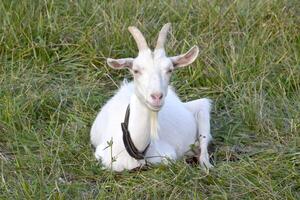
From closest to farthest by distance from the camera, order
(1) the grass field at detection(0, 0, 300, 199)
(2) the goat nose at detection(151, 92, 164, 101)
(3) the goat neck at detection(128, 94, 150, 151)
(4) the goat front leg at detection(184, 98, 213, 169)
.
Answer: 1. (2) the goat nose at detection(151, 92, 164, 101)
2. (1) the grass field at detection(0, 0, 300, 199)
3. (3) the goat neck at detection(128, 94, 150, 151)
4. (4) the goat front leg at detection(184, 98, 213, 169)

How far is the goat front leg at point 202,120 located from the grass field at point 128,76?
0.10m

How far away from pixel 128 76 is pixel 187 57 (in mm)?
1612

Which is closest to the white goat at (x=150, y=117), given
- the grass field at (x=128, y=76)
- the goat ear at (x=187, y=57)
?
the goat ear at (x=187, y=57)

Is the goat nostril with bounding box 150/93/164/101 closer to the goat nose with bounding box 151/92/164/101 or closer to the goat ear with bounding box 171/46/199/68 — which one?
the goat nose with bounding box 151/92/164/101

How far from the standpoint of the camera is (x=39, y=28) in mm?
6816

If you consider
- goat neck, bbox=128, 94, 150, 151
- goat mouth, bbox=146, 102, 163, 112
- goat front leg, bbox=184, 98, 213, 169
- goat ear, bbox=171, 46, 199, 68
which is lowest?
goat front leg, bbox=184, 98, 213, 169

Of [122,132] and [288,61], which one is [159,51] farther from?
[288,61]

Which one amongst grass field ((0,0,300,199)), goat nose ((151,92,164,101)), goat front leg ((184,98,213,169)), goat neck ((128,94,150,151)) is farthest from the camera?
goat front leg ((184,98,213,169))

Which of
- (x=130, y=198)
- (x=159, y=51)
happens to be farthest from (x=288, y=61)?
(x=130, y=198)

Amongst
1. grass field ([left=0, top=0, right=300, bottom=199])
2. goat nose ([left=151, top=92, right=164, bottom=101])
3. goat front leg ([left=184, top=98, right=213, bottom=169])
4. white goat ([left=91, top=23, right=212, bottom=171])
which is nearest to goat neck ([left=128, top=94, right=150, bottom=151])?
white goat ([left=91, top=23, right=212, bottom=171])

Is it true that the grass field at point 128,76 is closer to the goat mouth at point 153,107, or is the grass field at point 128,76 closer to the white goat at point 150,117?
the white goat at point 150,117

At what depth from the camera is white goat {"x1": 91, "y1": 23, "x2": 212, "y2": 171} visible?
4883 millimetres

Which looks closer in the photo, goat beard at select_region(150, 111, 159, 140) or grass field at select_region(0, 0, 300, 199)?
grass field at select_region(0, 0, 300, 199)

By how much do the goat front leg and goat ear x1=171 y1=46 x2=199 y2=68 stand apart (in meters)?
0.68
